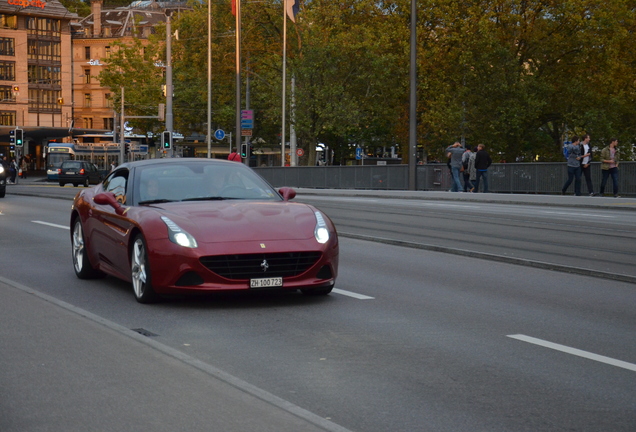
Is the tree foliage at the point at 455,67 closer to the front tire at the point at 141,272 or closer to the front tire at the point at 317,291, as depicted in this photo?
the front tire at the point at 317,291

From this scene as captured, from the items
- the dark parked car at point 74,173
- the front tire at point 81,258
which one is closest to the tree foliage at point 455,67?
the dark parked car at point 74,173

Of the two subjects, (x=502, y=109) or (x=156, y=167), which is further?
(x=502, y=109)

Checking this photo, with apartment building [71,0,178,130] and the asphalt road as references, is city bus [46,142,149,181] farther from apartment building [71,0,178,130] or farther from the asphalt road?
the asphalt road

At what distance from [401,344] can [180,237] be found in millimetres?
2445

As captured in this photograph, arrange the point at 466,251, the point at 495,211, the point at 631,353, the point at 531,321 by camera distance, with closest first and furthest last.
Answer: the point at 631,353 < the point at 531,321 < the point at 466,251 < the point at 495,211

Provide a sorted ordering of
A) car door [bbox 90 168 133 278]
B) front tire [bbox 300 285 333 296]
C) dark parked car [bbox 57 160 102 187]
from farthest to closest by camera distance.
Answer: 1. dark parked car [bbox 57 160 102 187]
2. car door [bbox 90 168 133 278]
3. front tire [bbox 300 285 333 296]

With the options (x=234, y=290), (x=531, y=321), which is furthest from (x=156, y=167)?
(x=531, y=321)

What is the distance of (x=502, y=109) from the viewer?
49.7 m

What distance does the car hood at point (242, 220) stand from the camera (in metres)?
8.86

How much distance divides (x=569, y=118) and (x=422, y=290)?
42517 millimetres

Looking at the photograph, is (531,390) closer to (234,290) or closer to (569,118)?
(234,290)

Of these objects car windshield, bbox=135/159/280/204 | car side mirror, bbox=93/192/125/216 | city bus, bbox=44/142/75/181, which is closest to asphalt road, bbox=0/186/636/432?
car side mirror, bbox=93/192/125/216

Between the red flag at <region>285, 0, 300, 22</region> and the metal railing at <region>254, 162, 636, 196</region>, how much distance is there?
9.51 metres

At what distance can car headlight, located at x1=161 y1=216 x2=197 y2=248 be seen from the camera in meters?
8.79
